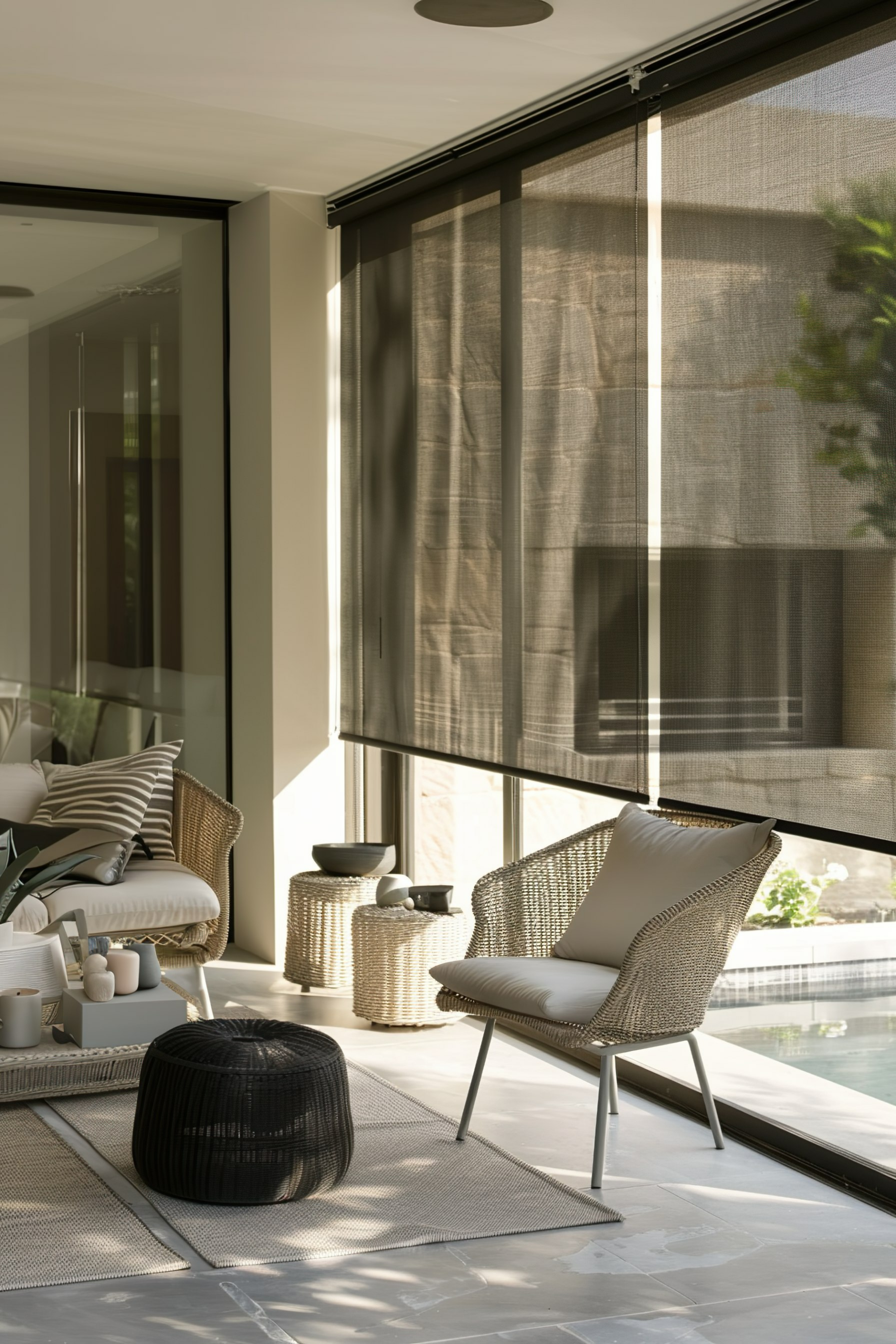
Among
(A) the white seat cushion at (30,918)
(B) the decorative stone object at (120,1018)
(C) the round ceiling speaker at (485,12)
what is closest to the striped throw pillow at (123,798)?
(A) the white seat cushion at (30,918)

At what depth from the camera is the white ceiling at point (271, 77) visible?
13.1ft

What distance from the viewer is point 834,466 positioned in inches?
142

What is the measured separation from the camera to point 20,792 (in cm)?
557

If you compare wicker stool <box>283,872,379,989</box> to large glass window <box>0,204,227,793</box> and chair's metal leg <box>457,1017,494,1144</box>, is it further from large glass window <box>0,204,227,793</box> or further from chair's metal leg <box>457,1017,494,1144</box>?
chair's metal leg <box>457,1017,494,1144</box>

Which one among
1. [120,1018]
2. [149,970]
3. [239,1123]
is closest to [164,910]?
[149,970]

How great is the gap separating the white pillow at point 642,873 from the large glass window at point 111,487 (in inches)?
103

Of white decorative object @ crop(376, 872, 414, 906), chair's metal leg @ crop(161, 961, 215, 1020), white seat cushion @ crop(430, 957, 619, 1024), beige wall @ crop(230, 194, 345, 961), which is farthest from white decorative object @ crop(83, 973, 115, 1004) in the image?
beige wall @ crop(230, 194, 345, 961)

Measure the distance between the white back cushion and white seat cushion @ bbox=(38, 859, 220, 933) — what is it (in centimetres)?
71

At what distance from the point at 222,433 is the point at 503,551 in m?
1.84

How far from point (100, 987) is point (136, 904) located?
759mm

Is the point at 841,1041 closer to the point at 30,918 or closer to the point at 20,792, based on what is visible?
the point at 30,918

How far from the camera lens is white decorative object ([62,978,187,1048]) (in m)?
4.05

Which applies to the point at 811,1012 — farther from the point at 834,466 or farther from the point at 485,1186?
the point at 834,466

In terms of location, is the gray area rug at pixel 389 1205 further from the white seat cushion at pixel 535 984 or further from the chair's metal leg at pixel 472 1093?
the white seat cushion at pixel 535 984
